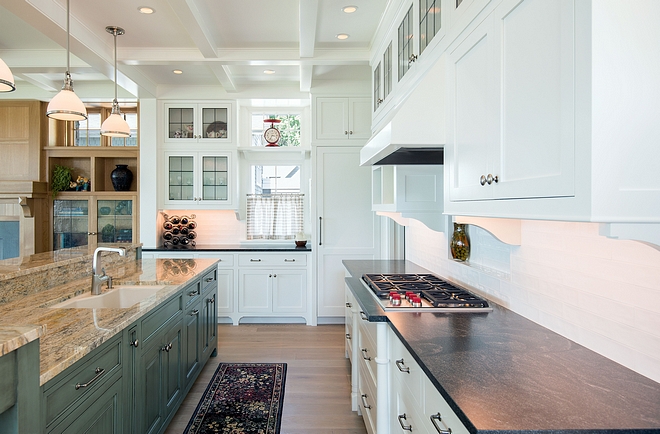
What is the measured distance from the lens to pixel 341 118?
15.3 ft

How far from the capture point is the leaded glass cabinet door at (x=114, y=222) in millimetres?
4938

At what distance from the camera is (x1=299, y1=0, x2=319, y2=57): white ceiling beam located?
2.74 metres

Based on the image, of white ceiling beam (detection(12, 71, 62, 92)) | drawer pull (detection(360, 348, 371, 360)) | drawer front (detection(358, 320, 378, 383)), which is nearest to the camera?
drawer front (detection(358, 320, 378, 383))

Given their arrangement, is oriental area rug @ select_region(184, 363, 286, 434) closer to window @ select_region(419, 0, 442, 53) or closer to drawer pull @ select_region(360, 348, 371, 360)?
drawer pull @ select_region(360, 348, 371, 360)

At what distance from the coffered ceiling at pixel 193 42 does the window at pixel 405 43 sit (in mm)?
447

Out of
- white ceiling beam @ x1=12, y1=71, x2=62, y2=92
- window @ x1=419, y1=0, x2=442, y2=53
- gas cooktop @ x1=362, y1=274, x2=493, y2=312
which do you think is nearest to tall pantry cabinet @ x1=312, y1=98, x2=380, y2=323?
gas cooktop @ x1=362, y1=274, x2=493, y2=312

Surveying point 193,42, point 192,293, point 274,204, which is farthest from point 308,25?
point 274,204

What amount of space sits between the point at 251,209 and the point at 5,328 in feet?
14.3

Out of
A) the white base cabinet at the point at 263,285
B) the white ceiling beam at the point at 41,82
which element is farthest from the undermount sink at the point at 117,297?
the white ceiling beam at the point at 41,82

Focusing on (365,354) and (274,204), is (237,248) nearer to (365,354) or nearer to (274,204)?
(274,204)

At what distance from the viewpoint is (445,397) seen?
41.4 inches

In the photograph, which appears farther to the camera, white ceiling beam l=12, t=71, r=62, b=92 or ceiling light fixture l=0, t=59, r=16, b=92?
white ceiling beam l=12, t=71, r=62, b=92

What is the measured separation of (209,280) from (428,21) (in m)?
2.53

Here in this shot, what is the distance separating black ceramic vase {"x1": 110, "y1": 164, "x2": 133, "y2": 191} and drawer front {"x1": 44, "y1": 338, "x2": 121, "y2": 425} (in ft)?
12.0
